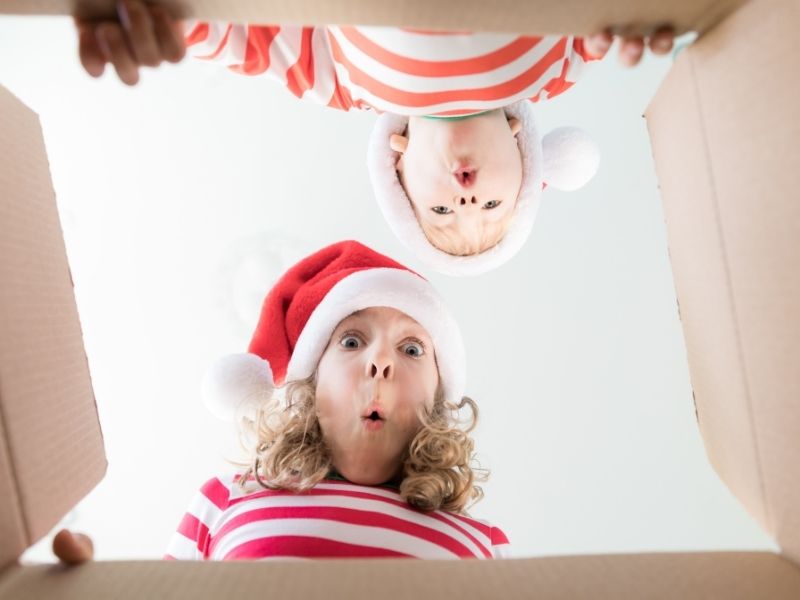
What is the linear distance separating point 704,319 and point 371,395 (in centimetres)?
37

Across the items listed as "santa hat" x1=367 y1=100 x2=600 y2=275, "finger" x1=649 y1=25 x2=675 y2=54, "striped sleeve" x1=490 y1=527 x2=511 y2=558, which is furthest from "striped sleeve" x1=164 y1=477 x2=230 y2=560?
"finger" x1=649 y1=25 x2=675 y2=54

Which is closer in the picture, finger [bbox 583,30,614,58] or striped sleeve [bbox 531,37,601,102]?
finger [bbox 583,30,614,58]

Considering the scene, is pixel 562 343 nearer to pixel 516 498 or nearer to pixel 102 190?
pixel 516 498

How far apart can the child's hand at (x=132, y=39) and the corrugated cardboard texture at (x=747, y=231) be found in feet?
1.20

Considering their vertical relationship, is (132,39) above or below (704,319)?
above

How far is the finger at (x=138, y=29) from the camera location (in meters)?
0.43

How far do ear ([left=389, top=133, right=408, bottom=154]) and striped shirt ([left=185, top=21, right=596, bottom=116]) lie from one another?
0.08m

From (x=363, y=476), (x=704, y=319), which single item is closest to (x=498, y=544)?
(x=363, y=476)

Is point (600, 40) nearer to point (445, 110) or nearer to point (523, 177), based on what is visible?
point (445, 110)

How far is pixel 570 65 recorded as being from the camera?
0.90 metres

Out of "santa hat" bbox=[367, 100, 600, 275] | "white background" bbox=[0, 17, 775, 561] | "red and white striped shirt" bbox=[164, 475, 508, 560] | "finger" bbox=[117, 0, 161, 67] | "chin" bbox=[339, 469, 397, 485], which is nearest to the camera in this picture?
"finger" bbox=[117, 0, 161, 67]

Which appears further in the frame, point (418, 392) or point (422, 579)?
point (418, 392)

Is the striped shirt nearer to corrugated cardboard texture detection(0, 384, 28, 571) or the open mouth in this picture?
→ the open mouth

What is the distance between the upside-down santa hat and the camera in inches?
36.6
